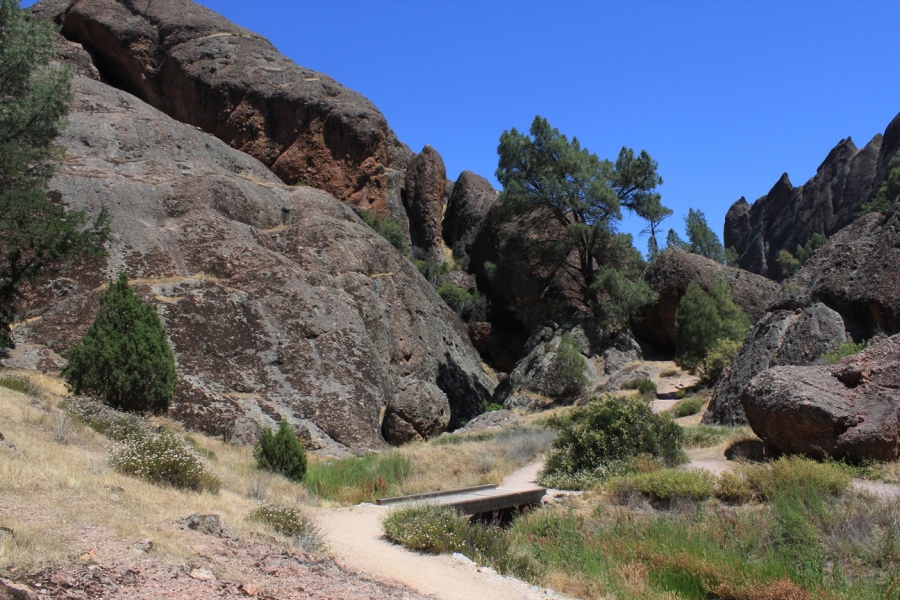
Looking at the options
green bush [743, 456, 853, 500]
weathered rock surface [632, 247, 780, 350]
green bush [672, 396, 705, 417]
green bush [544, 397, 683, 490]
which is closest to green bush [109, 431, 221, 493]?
green bush [544, 397, 683, 490]

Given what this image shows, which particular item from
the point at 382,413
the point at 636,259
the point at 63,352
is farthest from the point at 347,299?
the point at 636,259

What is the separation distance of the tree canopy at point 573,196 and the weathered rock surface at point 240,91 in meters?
12.7

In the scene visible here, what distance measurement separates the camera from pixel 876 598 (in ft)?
21.0

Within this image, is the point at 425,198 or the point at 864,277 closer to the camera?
the point at 864,277

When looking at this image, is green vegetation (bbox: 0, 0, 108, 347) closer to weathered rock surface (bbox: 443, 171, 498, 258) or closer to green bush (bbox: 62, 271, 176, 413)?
green bush (bbox: 62, 271, 176, 413)

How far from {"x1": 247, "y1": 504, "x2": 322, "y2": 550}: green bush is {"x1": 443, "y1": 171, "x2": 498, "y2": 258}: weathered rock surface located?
140ft

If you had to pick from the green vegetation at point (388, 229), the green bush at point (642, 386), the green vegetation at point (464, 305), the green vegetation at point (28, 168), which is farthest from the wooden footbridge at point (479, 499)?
the green vegetation at point (388, 229)

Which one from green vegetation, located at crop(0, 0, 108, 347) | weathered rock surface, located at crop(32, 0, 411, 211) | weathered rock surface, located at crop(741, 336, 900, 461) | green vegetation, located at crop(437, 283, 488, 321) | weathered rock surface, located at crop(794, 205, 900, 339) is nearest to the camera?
weathered rock surface, located at crop(741, 336, 900, 461)

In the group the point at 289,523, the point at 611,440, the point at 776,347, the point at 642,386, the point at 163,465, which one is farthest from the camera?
the point at 642,386

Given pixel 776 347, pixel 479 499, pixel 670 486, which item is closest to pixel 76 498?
pixel 479 499

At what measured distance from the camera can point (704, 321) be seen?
1162 inches

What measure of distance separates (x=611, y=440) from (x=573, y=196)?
25951 millimetres

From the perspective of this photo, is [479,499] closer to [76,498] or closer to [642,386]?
[76,498]

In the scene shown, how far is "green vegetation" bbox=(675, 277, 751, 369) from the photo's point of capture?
29156 mm
